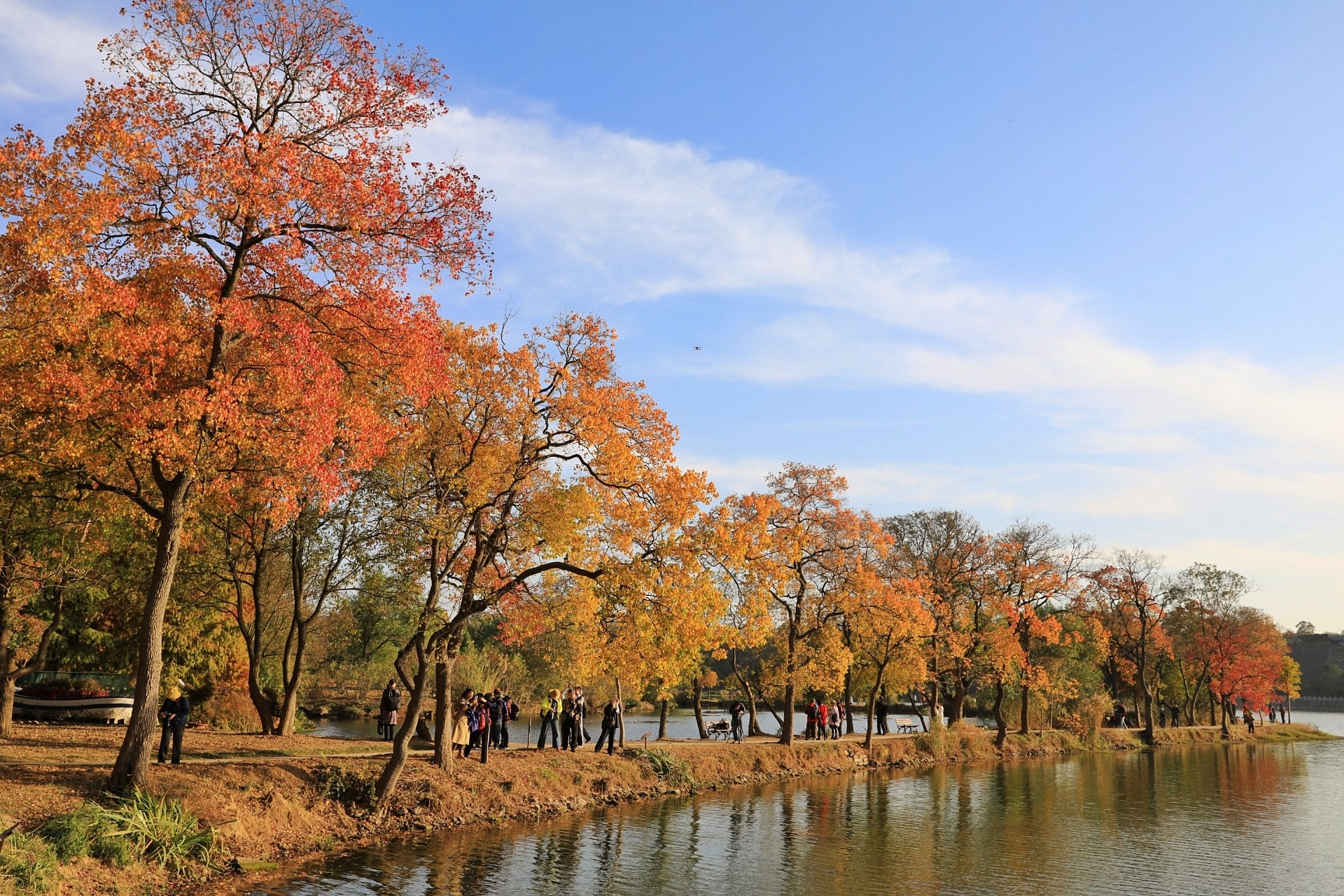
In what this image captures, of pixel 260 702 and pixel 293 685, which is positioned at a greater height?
pixel 293 685

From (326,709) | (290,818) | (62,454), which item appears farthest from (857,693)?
(62,454)

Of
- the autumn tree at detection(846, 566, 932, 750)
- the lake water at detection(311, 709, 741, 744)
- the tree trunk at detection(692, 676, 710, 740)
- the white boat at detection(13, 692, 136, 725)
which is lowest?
the lake water at detection(311, 709, 741, 744)

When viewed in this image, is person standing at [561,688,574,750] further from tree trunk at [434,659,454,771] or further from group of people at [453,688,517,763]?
tree trunk at [434,659,454,771]

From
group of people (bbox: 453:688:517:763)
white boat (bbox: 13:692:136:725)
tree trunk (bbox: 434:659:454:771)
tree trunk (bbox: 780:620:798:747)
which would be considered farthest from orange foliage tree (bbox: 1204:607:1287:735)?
white boat (bbox: 13:692:136:725)

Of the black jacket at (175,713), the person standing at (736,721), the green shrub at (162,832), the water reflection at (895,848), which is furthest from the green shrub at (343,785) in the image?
the person standing at (736,721)

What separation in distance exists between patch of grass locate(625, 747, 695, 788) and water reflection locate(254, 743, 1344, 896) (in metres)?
1.82

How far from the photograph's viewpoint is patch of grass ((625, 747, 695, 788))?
34750mm

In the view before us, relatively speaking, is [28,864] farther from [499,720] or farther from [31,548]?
[499,720]

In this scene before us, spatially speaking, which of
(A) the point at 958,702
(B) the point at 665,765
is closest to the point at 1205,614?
(A) the point at 958,702

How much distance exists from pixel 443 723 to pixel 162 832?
10.3 metres

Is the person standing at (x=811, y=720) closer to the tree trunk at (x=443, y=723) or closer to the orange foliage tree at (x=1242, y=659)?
the tree trunk at (x=443, y=723)

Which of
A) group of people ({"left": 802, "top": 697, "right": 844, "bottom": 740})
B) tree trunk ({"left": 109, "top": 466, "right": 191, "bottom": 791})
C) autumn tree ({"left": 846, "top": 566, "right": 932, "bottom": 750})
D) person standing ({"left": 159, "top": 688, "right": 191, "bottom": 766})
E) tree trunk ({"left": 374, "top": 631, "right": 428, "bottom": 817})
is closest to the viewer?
tree trunk ({"left": 109, "top": 466, "right": 191, "bottom": 791})

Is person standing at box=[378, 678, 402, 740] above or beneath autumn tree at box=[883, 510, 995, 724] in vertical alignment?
beneath

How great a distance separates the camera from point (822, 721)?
163ft
